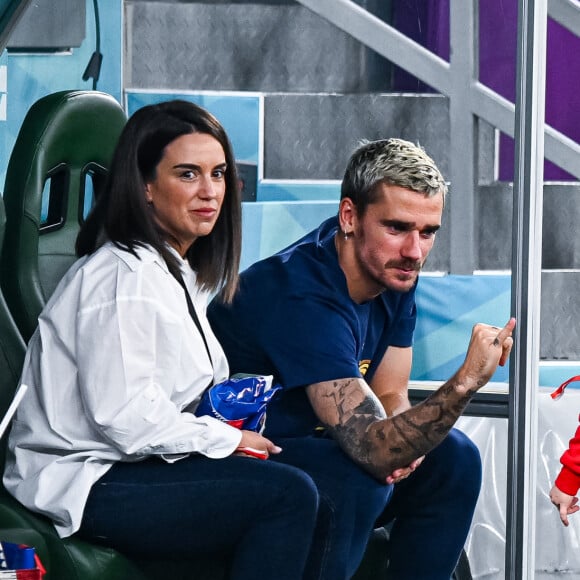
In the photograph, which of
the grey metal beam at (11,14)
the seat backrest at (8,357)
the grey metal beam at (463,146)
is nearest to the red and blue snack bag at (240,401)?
the seat backrest at (8,357)

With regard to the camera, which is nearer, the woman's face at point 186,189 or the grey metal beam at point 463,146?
the woman's face at point 186,189

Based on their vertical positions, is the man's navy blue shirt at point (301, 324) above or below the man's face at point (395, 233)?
below

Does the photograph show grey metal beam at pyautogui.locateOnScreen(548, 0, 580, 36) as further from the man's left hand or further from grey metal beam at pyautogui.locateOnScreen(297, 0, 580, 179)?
the man's left hand

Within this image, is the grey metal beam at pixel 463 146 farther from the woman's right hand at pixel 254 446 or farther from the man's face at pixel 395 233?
the woman's right hand at pixel 254 446

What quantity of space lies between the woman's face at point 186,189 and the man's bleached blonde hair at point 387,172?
0.80ft

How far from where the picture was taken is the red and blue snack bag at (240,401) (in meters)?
1.83

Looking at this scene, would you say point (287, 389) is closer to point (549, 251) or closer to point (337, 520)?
point (337, 520)

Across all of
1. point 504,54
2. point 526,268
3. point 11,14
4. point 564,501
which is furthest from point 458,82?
point 564,501

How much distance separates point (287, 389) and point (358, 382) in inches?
5.3

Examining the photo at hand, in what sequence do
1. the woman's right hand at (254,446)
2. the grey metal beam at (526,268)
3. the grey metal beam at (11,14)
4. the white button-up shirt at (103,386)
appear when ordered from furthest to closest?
the grey metal beam at (11,14) < the grey metal beam at (526,268) < the woman's right hand at (254,446) < the white button-up shirt at (103,386)

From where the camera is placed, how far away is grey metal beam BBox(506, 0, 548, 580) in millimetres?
2184

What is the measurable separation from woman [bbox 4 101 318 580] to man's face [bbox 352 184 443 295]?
1.15 ft

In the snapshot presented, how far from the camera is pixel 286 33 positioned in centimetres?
285

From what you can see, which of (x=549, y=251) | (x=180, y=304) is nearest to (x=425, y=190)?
(x=180, y=304)
